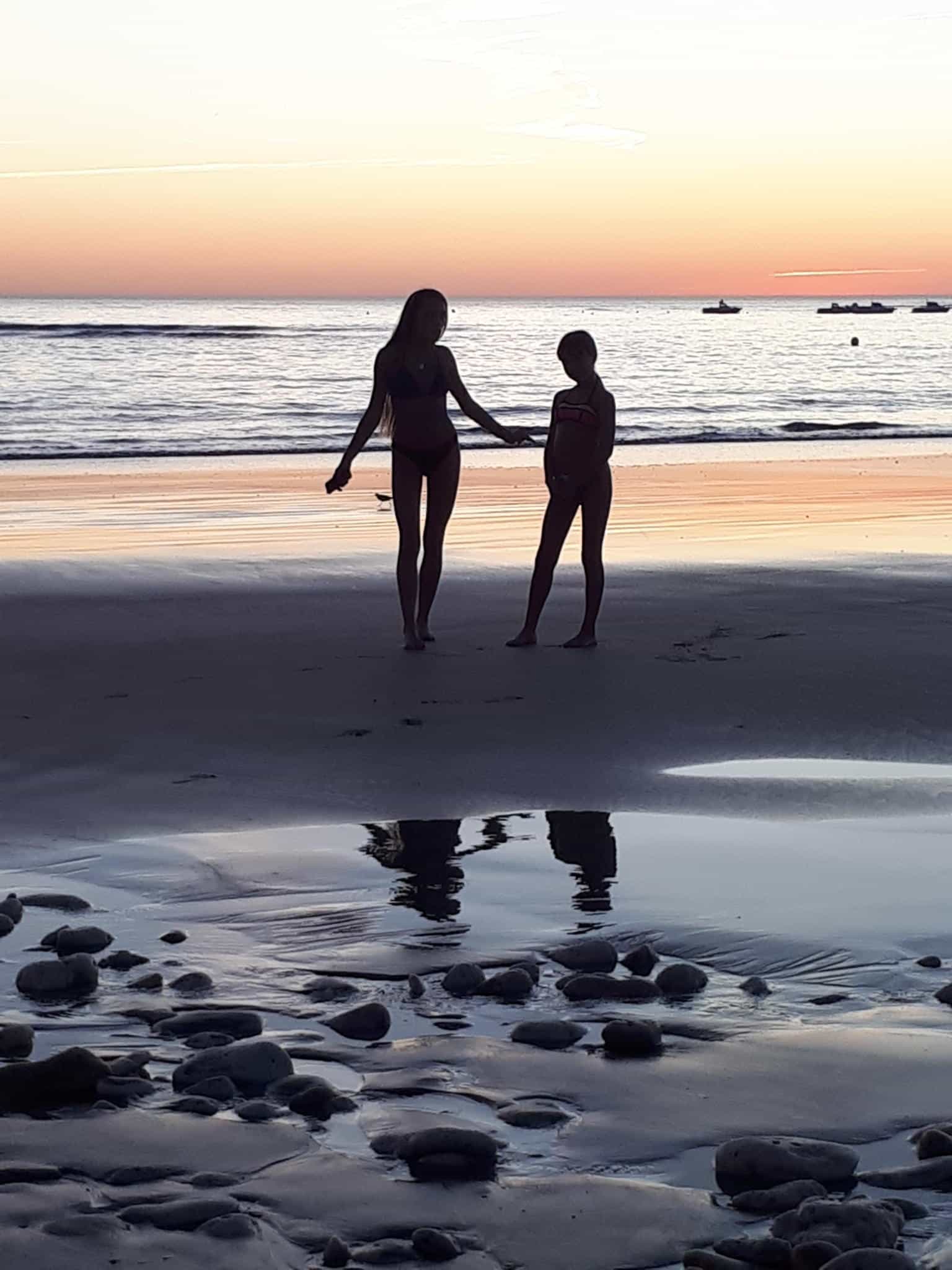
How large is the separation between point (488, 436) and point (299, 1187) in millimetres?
22663

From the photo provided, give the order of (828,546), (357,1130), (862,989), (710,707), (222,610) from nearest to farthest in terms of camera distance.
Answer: (357,1130), (862,989), (710,707), (222,610), (828,546)

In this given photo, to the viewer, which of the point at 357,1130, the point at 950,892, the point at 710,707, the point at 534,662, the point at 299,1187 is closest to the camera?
the point at 299,1187

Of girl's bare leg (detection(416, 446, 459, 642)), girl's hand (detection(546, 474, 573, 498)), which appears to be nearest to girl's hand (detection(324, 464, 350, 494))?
girl's bare leg (detection(416, 446, 459, 642))

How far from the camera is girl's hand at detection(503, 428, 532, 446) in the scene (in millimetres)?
8711

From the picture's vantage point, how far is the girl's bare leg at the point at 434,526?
873 centimetres

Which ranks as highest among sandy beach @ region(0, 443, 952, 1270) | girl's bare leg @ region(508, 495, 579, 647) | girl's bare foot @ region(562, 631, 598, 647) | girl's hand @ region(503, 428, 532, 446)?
girl's hand @ region(503, 428, 532, 446)

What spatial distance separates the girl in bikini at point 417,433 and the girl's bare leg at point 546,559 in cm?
43

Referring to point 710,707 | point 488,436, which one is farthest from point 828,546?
point 488,436

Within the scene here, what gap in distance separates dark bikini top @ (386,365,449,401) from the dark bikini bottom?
244 mm

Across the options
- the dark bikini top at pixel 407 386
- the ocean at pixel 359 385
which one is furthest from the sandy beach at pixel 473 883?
the ocean at pixel 359 385

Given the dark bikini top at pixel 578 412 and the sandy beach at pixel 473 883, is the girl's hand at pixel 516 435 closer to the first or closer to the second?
the dark bikini top at pixel 578 412

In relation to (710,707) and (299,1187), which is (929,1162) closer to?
(299,1187)

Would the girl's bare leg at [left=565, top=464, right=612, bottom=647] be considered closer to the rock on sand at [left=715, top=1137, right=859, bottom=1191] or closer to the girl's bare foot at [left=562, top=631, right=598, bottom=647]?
the girl's bare foot at [left=562, top=631, right=598, bottom=647]

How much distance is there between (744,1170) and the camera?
2.88 m
